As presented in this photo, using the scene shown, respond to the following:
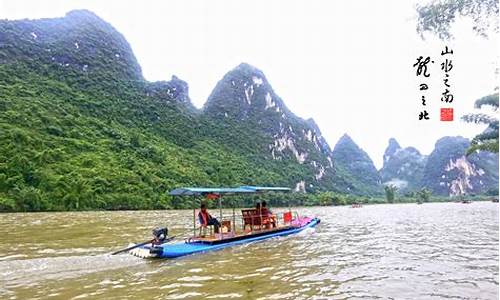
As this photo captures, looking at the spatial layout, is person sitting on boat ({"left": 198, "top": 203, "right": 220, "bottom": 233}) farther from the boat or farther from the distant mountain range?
the distant mountain range

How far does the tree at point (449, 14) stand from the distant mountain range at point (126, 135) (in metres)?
31.0

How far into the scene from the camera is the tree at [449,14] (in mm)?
5086

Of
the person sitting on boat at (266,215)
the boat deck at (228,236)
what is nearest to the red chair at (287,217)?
the person sitting on boat at (266,215)

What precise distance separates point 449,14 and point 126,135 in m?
52.4

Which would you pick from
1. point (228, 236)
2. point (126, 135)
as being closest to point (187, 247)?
point (228, 236)

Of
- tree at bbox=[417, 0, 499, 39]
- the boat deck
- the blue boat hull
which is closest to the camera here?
tree at bbox=[417, 0, 499, 39]

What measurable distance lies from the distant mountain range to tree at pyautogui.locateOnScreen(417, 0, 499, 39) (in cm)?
3104

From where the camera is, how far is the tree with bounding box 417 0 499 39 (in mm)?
5086

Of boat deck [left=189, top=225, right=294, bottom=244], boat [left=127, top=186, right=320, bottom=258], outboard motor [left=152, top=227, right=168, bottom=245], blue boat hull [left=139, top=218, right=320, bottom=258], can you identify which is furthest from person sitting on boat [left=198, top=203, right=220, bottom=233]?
outboard motor [left=152, top=227, right=168, bottom=245]

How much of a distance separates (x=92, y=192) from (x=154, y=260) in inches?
1026

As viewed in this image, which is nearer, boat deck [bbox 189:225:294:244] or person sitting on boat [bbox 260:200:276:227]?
boat deck [bbox 189:225:294:244]

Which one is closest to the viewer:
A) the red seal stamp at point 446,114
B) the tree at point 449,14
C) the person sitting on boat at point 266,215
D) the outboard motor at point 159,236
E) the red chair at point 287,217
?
the tree at point 449,14

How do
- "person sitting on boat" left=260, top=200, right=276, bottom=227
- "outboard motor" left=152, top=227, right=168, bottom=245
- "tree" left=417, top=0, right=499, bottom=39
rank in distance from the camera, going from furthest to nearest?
"person sitting on boat" left=260, top=200, right=276, bottom=227 → "outboard motor" left=152, top=227, right=168, bottom=245 → "tree" left=417, top=0, right=499, bottom=39

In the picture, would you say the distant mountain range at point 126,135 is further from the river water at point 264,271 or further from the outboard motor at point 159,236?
the outboard motor at point 159,236
